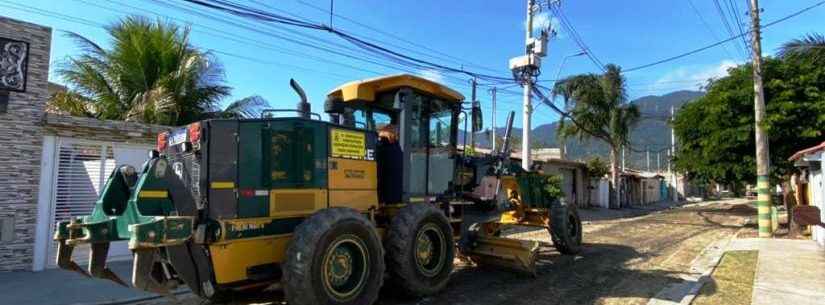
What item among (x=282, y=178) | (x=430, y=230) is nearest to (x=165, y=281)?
(x=282, y=178)

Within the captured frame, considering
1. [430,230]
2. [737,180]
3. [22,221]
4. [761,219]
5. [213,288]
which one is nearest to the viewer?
[213,288]

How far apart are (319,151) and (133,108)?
7.91m

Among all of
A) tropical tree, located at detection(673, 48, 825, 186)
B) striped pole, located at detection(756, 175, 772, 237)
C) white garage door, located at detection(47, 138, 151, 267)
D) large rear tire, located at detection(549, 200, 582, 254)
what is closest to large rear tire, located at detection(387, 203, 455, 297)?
large rear tire, located at detection(549, 200, 582, 254)

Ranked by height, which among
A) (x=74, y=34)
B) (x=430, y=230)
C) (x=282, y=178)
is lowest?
(x=430, y=230)

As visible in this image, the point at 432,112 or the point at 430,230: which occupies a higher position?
the point at 432,112

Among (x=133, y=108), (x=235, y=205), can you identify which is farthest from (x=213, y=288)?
(x=133, y=108)

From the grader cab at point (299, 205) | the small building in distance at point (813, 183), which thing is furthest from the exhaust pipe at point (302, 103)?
the small building in distance at point (813, 183)

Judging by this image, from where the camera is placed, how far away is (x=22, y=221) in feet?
29.5

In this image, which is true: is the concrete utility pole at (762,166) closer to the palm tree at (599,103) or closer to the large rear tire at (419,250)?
the large rear tire at (419,250)

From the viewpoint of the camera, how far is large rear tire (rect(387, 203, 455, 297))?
6.78 metres

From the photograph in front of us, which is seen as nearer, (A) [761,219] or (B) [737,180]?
(A) [761,219]

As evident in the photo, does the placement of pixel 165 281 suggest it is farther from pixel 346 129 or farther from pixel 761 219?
pixel 761 219

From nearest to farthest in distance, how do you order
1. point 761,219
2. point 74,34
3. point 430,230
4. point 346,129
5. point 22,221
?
point 346,129 < point 430,230 < point 22,221 < point 74,34 < point 761,219

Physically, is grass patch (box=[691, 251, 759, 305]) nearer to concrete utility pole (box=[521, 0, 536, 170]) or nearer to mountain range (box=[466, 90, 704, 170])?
mountain range (box=[466, 90, 704, 170])
